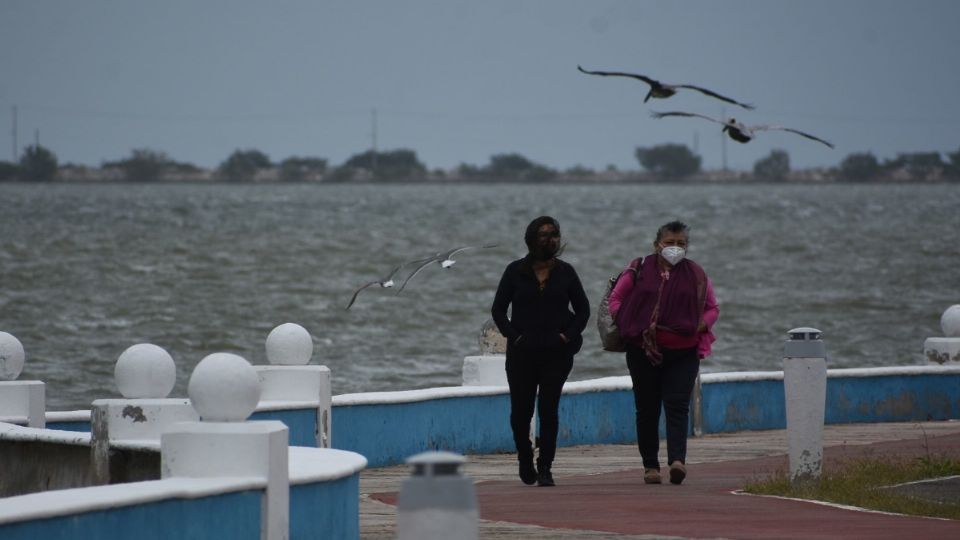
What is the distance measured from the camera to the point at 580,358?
1624 inches

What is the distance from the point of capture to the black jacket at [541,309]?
11023 millimetres

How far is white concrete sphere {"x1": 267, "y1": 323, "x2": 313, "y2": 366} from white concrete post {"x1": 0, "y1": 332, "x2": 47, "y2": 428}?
157 cm

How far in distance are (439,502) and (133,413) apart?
11.9ft

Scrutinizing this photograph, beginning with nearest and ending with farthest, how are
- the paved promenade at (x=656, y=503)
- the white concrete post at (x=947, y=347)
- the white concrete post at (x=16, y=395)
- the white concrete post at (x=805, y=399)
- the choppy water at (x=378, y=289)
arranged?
the paved promenade at (x=656, y=503) → the white concrete post at (x=805, y=399) → the white concrete post at (x=16, y=395) → the white concrete post at (x=947, y=347) → the choppy water at (x=378, y=289)

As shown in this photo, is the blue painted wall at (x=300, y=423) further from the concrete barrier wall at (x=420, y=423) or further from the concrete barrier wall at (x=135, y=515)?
the concrete barrier wall at (x=135, y=515)

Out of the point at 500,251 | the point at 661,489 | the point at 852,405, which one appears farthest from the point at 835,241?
the point at 661,489

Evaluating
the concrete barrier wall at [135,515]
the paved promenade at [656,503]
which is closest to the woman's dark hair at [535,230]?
the paved promenade at [656,503]

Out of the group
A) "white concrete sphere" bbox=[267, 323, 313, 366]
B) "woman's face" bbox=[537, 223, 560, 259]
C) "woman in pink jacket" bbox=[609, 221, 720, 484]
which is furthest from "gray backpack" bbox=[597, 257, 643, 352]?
"white concrete sphere" bbox=[267, 323, 313, 366]

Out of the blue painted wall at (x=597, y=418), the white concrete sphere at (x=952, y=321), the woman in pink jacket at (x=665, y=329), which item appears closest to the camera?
the woman in pink jacket at (x=665, y=329)

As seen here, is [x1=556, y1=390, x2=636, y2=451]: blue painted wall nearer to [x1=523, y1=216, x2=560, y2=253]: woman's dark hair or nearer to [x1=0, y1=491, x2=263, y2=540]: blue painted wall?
[x1=523, y1=216, x2=560, y2=253]: woman's dark hair

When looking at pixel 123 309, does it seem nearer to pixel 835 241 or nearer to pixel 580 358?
pixel 580 358

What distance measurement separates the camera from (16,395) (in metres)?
11.1

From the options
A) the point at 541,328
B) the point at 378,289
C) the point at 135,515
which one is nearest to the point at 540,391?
the point at 541,328

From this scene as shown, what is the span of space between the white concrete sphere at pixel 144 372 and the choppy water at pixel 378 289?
21.6 metres
